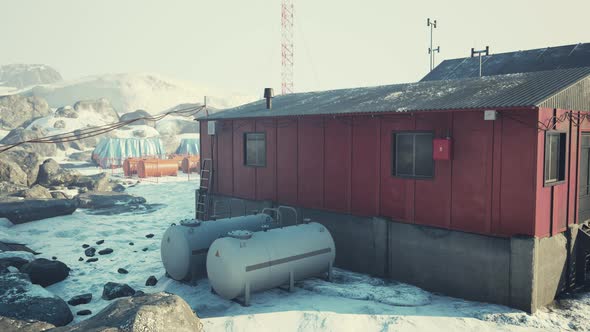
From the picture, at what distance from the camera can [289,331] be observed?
1091 cm

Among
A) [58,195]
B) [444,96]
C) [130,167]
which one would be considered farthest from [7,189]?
[444,96]

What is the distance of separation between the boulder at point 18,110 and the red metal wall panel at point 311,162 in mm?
79782

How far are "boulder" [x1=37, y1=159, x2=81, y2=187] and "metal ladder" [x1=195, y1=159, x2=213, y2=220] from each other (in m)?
16.4

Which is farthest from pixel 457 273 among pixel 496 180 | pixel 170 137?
pixel 170 137

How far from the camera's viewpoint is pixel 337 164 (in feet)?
53.2

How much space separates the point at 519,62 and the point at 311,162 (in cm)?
1876

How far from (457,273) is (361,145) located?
4.84m

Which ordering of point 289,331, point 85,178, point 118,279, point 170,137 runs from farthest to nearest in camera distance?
point 170,137 → point 85,178 → point 118,279 → point 289,331

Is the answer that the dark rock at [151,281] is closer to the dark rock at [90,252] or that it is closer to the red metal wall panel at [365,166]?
the dark rock at [90,252]

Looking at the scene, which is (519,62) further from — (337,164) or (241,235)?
(241,235)

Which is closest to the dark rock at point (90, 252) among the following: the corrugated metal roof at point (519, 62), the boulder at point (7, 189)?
the boulder at point (7, 189)

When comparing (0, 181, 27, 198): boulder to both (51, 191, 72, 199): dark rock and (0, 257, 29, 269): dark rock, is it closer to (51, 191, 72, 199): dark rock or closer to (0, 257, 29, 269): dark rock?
(51, 191, 72, 199): dark rock

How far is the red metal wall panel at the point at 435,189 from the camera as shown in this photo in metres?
13.4

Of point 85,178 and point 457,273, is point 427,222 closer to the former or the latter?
point 457,273
